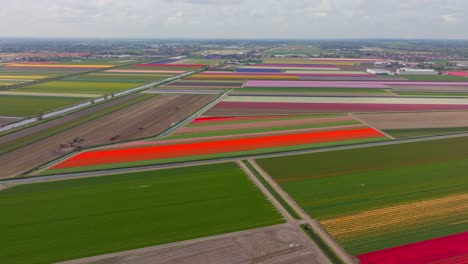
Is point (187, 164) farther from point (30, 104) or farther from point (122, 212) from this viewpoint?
point (30, 104)

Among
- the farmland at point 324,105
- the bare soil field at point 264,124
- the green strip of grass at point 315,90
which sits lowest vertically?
the bare soil field at point 264,124

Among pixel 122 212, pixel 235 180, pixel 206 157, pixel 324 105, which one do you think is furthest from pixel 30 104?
pixel 324 105

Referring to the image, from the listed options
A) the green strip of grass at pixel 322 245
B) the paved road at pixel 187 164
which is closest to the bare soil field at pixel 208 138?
the paved road at pixel 187 164

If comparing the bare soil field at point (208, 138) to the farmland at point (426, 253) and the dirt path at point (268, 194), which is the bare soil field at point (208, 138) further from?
the farmland at point (426, 253)

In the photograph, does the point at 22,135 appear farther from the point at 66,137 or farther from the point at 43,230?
the point at 43,230

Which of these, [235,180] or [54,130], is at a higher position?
[54,130]
